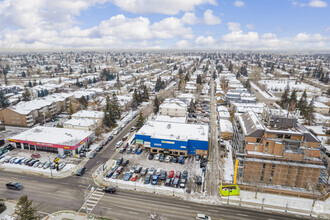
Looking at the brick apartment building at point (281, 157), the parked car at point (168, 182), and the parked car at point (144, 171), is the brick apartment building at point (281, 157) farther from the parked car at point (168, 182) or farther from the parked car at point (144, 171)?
the parked car at point (144, 171)

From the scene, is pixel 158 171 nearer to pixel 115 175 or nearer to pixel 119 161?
pixel 115 175

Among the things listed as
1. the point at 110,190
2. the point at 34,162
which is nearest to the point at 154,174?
the point at 110,190

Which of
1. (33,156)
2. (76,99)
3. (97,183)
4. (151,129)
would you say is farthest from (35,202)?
(76,99)

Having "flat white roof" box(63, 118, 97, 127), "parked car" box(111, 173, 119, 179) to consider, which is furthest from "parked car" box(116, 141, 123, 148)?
"parked car" box(111, 173, 119, 179)

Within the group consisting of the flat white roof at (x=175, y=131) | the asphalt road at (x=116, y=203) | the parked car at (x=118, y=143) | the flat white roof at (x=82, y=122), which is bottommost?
the asphalt road at (x=116, y=203)

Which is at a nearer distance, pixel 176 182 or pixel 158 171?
pixel 176 182

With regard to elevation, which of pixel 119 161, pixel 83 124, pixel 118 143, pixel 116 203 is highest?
pixel 83 124

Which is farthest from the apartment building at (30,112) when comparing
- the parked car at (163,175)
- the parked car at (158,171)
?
the parked car at (163,175)
